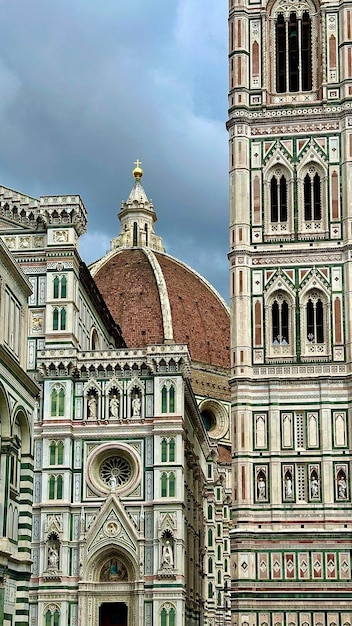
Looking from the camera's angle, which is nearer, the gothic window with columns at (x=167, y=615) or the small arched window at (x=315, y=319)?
the gothic window with columns at (x=167, y=615)

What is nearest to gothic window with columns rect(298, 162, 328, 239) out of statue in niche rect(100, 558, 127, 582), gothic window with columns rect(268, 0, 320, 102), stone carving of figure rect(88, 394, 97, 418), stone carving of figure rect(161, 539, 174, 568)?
gothic window with columns rect(268, 0, 320, 102)

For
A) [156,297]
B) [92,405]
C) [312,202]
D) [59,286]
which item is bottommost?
[92,405]

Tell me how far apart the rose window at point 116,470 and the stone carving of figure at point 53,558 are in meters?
2.94

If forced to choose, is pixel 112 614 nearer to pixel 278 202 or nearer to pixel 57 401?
pixel 57 401

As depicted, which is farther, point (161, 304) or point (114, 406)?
point (161, 304)

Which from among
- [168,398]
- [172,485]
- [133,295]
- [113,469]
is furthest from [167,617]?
[133,295]

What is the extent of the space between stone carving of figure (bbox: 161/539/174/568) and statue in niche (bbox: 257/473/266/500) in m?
3.53

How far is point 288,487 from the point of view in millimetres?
41969

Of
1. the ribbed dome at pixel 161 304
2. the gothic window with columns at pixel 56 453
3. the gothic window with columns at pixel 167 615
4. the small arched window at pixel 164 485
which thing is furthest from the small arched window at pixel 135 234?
the gothic window with columns at pixel 167 615

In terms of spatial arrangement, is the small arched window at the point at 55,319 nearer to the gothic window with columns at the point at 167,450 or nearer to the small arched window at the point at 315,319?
the gothic window with columns at the point at 167,450

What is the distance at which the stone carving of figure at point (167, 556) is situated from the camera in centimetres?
4144

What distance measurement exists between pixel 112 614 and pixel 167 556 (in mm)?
3186

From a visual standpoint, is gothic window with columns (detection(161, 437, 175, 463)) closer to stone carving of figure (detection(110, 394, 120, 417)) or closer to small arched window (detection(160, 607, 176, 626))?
stone carving of figure (detection(110, 394, 120, 417))

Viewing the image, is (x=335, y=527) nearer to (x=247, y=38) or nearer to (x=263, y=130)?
(x=263, y=130)
